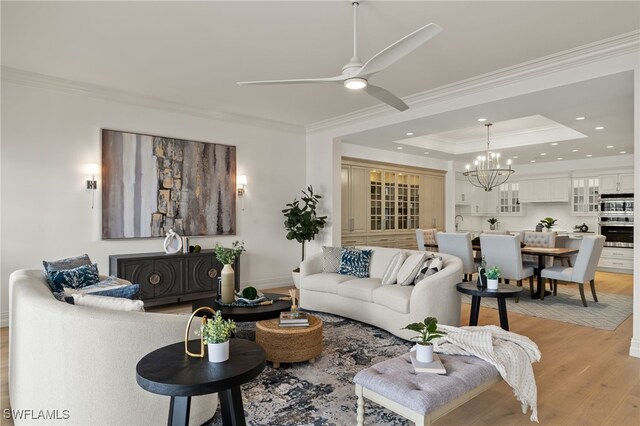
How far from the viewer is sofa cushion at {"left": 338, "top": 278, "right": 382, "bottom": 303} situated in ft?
13.8

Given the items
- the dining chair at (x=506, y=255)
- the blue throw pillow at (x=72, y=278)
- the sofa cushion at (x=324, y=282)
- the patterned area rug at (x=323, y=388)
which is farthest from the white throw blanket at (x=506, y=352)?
the dining chair at (x=506, y=255)

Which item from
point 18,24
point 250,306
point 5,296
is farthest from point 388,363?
point 5,296

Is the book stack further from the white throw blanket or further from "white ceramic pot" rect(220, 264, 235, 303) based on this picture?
the white throw blanket

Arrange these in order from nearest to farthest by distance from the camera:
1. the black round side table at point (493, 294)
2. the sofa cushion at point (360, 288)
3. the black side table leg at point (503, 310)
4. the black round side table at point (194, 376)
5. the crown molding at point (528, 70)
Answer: the black round side table at point (194, 376), the crown molding at point (528, 70), the black round side table at point (493, 294), the black side table leg at point (503, 310), the sofa cushion at point (360, 288)

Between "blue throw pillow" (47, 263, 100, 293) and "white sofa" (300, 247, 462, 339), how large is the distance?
8.16ft

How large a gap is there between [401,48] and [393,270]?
2.55m

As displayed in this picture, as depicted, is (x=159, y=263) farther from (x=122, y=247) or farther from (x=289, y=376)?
(x=289, y=376)

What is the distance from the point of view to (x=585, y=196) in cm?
906

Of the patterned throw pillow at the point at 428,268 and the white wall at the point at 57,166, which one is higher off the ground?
the white wall at the point at 57,166

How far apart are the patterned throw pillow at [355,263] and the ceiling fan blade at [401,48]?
8.82 feet

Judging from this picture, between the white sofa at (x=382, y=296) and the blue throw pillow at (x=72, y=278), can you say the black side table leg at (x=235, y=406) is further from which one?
the white sofa at (x=382, y=296)

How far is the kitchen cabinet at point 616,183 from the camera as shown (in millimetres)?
8281

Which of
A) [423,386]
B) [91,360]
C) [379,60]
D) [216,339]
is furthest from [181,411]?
[379,60]

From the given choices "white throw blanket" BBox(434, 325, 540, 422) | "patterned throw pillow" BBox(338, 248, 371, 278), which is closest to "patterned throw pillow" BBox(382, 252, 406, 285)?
"patterned throw pillow" BBox(338, 248, 371, 278)
